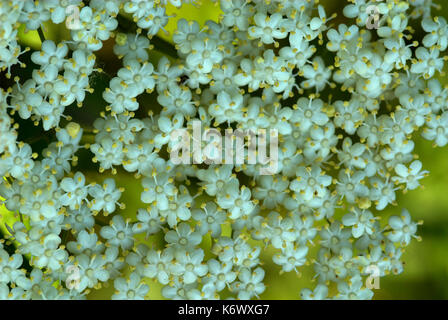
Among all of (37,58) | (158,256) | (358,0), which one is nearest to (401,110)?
(358,0)

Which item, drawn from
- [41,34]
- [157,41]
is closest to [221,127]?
[157,41]

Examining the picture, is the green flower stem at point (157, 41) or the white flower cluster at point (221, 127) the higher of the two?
the green flower stem at point (157, 41)

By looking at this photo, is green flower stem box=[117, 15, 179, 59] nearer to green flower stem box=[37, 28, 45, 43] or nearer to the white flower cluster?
the white flower cluster

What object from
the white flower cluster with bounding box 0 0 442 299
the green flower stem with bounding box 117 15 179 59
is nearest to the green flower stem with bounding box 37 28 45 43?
the white flower cluster with bounding box 0 0 442 299

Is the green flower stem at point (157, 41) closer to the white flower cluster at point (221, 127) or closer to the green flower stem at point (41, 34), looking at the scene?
the white flower cluster at point (221, 127)

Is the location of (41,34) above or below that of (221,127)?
Answer: above

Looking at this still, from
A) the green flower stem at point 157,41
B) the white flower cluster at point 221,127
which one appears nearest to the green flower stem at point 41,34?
the white flower cluster at point 221,127

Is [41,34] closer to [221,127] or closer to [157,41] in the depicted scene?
[157,41]

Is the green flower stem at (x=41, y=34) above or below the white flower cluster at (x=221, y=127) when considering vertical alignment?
above
